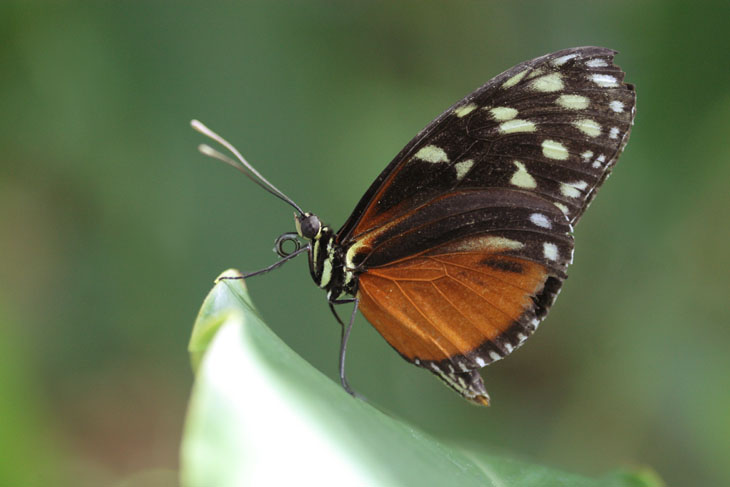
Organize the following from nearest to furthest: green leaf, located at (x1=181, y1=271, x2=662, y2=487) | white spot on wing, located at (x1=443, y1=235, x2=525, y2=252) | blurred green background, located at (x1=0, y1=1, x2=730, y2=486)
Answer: green leaf, located at (x1=181, y1=271, x2=662, y2=487) → white spot on wing, located at (x1=443, y1=235, x2=525, y2=252) → blurred green background, located at (x1=0, y1=1, x2=730, y2=486)

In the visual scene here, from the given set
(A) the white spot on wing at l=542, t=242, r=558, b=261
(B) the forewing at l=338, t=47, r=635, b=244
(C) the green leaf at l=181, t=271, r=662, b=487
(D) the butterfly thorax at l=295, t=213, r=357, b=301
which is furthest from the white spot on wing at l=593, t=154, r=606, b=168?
(C) the green leaf at l=181, t=271, r=662, b=487

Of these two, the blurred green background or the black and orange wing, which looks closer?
the black and orange wing

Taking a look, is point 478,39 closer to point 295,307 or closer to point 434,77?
point 434,77

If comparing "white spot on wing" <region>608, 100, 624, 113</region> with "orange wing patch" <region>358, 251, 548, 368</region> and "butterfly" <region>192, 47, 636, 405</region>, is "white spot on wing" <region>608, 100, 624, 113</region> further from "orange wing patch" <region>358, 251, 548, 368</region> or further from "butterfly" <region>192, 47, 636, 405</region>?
"orange wing patch" <region>358, 251, 548, 368</region>

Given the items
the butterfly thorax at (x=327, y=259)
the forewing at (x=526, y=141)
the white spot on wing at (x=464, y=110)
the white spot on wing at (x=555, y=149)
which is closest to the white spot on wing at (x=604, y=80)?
the forewing at (x=526, y=141)

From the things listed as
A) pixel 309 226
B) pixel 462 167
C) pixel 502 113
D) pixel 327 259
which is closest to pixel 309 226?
pixel 309 226

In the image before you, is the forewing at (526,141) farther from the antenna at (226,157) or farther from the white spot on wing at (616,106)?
the antenna at (226,157)

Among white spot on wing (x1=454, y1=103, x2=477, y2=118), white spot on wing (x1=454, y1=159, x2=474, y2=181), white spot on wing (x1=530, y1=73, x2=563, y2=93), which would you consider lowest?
white spot on wing (x1=454, y1=159, x2=474, y2=181)
